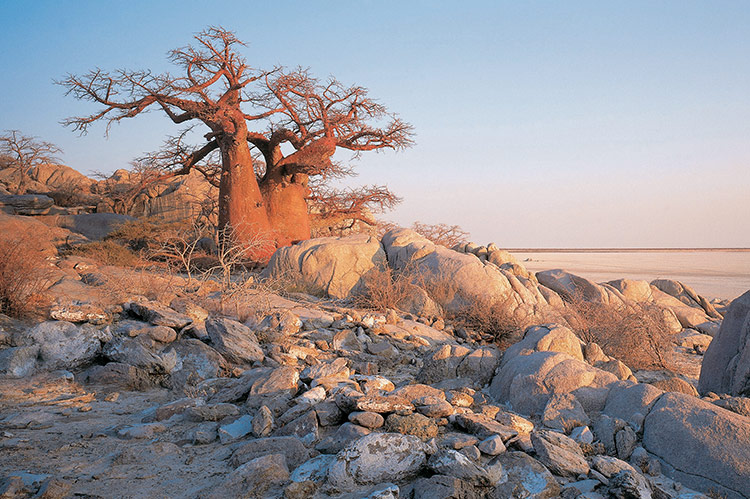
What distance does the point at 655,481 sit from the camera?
10.7 feet

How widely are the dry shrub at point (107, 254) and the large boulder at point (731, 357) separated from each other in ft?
37.9

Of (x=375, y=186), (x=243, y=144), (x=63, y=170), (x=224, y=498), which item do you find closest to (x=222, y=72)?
(x=243, y=144)

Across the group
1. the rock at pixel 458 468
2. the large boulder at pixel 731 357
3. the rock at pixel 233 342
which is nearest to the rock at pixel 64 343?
the rock at pixel 233 342

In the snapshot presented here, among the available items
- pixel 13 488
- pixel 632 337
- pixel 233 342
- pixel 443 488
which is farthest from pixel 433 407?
pixel 632 337

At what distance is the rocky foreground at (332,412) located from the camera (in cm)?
315

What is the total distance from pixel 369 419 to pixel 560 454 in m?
1.26

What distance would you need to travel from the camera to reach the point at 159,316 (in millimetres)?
6469

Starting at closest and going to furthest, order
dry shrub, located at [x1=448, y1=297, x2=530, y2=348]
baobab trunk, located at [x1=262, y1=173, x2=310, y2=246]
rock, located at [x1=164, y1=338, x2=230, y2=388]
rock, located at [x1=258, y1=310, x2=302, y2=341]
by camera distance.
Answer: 1. rock, located at [x1=164, y1=338, x2=230, y2=388]
2. rock, located at [x1=258, y1=310, x2=302, y2=341]
3. dry shrub, located at [x1=448, y1=297, x2=530, y2=348]
4. baobab trunk, located at [x1=262, y1=173, x2=310, y2=246]

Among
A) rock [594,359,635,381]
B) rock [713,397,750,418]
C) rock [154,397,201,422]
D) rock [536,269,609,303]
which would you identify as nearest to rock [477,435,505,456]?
rock [713,397,750,418]

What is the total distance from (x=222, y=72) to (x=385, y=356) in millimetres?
9802

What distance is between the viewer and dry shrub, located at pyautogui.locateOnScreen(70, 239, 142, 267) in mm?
12617

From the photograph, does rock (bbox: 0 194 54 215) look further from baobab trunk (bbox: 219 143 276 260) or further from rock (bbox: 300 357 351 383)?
rock (bbox: 300 357 351 383)

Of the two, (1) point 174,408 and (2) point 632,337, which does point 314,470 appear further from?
(2) point 632,337

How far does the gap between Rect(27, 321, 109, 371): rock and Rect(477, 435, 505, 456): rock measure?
14.4 ft
